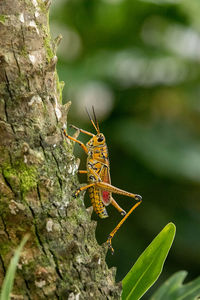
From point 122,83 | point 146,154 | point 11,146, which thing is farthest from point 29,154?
point 122,83

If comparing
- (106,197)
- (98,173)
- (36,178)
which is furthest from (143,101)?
(36,178)

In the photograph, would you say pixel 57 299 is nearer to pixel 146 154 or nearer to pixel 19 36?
pixel 19 36

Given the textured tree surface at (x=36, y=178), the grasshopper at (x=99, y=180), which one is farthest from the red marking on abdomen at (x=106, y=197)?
the textured tree surface at (x=36, y=178)

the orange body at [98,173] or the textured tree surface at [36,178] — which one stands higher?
the textured tree surface at [36,178]

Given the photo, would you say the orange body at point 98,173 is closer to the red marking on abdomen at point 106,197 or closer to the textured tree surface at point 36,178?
the red marking on abdomen at point 106,197

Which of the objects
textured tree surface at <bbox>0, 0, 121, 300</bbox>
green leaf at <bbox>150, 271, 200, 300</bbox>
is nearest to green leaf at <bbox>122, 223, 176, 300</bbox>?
green leaf at <bbox>150, 271, 200, 300</bbox>

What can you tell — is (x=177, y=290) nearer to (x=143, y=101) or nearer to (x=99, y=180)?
(x=99, y=180)
